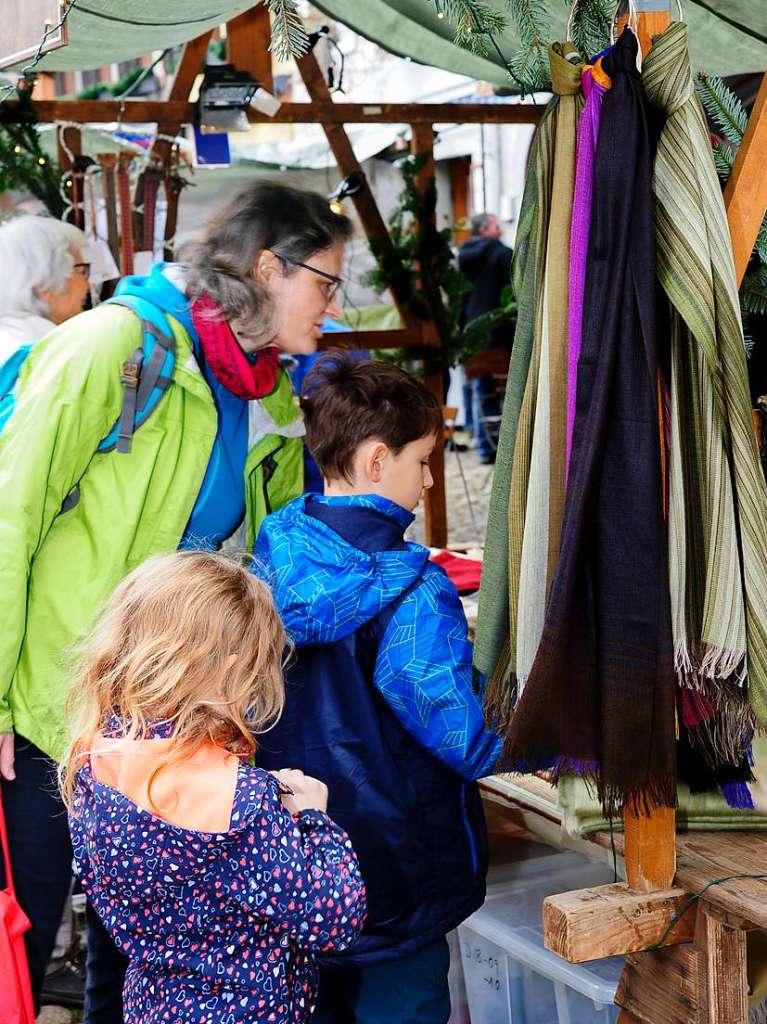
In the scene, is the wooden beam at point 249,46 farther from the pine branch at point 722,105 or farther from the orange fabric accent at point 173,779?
the orange fabric accent at point 173,779

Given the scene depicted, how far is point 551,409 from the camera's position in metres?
1.80

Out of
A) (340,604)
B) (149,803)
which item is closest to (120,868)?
(149,803)

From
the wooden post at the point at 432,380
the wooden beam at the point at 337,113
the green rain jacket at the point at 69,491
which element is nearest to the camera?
the green rain jacket at the point at 69,491

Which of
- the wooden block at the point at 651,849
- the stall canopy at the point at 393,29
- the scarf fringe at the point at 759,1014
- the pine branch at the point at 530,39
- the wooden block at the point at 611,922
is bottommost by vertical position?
the scarf fringe at the point at 759,1014

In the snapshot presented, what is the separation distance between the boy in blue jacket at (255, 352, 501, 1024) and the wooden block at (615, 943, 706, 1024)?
0.33m

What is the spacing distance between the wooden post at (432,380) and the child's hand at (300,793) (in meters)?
3.28

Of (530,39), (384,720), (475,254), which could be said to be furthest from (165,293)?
(475,254)

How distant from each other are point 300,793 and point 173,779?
8.8 inches

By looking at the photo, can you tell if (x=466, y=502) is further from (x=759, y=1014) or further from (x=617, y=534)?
(x=617, y=534)

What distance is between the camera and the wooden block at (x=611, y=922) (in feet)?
6.25

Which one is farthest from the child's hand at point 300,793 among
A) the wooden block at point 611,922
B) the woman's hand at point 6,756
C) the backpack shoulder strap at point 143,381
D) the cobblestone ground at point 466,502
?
the cobblestone ground at point 466,502

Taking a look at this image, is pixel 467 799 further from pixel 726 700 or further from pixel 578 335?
pixel 578 335

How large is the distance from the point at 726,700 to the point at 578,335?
593 mm

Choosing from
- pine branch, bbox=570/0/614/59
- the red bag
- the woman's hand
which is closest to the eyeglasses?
pine branch, bbox=570/0/614/59
